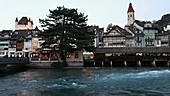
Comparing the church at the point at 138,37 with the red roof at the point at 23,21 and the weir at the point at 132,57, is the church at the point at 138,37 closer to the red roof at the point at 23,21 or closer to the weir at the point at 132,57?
the weir at the point at 132,57

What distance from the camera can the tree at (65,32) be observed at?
64875 millimetres

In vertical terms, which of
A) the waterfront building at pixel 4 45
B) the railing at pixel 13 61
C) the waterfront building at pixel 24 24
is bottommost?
the railing at pixel 13 61

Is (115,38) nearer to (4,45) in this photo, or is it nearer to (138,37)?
(138,37)

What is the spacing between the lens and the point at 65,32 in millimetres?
66562

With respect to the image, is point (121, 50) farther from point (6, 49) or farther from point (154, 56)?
point (6, 49)

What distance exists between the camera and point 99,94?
2356 centimetres

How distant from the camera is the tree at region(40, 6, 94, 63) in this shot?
64875 mm

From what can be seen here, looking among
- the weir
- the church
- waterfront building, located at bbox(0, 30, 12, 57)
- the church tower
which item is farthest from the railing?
the church tower

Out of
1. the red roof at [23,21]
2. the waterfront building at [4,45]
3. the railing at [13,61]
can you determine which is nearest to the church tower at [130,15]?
the red roof at [23,21]

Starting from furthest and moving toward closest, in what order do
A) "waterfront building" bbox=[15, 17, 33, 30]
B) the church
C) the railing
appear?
1. "waterfront building" bbox=[15, 17, 33, 30]
2. the church
3. the railing

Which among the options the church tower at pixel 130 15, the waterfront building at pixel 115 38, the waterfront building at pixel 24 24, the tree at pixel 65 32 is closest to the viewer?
the tree at pixel 65 32

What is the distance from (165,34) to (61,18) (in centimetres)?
3927

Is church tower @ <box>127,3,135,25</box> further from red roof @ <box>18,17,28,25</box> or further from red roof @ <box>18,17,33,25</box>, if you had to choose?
red roof @ <box>18,17,28,25</box>

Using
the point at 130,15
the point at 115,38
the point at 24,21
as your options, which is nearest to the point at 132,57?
the point at 115,38
